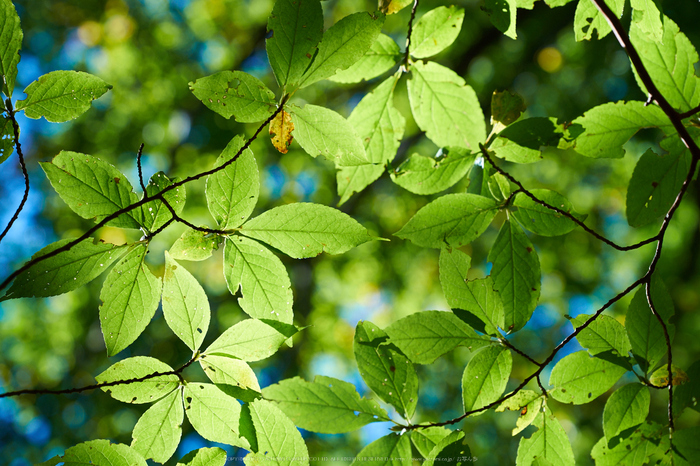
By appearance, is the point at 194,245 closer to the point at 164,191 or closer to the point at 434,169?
the point at 164,191

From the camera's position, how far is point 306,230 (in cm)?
74

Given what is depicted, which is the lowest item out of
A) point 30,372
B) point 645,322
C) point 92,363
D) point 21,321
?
point 645,322

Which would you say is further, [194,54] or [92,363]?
[194,54]

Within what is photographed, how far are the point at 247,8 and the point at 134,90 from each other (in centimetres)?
235

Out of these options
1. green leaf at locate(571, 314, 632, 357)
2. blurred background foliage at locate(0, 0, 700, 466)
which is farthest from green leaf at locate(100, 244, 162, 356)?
blurred background foliage at locate(0, 0, 700, 466)

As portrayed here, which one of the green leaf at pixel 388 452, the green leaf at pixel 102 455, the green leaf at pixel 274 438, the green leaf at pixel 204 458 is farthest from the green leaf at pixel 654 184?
the green leaf at pixel 102 455

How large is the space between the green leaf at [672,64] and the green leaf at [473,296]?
0.46 m

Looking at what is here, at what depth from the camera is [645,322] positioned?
809mm

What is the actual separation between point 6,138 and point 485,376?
0.96m

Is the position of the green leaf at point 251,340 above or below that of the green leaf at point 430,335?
above

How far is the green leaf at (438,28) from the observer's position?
93 cm

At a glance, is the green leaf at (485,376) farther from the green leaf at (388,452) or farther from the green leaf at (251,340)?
the green leaf at (251,340)

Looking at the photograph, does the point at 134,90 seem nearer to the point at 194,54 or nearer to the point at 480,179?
the point at 194,54

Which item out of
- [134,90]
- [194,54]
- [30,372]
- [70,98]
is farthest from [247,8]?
[70,98]
